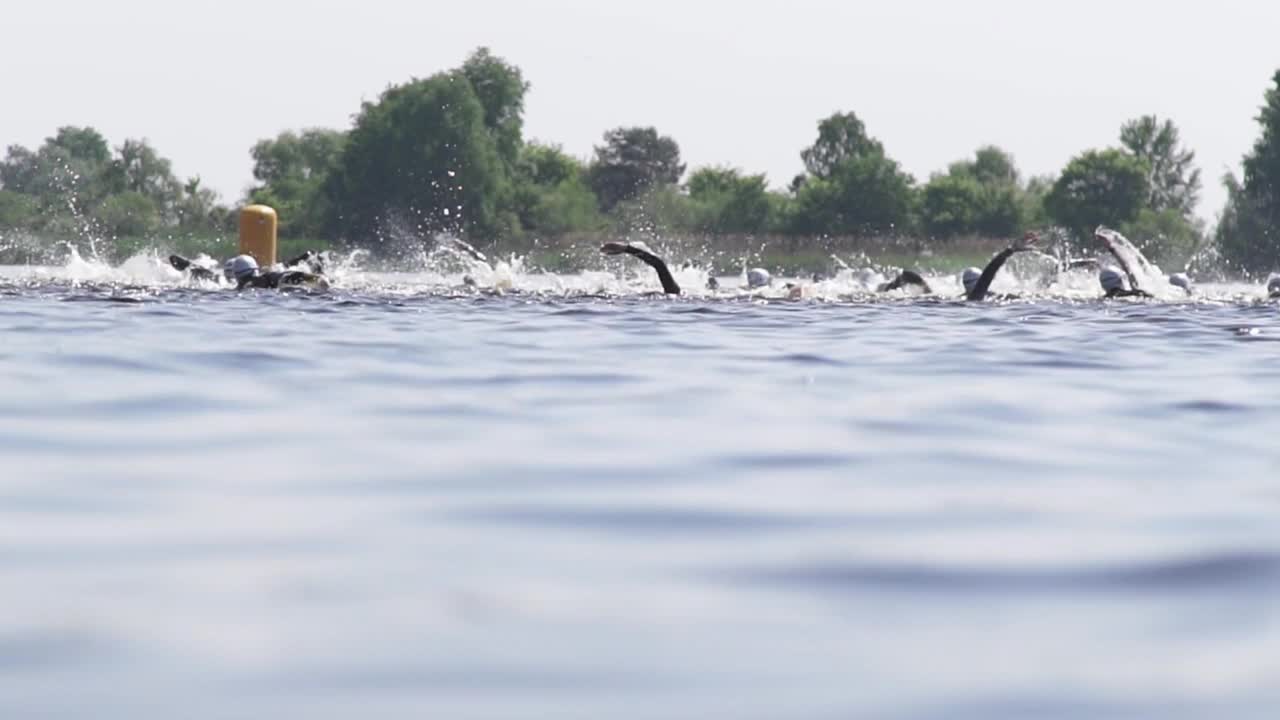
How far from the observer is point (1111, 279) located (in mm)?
23750

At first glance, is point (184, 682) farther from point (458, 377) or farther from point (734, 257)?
point (734, 257)

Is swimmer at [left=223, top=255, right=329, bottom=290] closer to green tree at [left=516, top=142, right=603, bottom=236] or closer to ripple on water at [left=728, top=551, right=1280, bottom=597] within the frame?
ripple on water at [left=728, top=551, right=1280, bottom=597]

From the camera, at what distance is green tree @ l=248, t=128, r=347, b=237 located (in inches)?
4400

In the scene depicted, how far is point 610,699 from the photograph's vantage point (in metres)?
2.68

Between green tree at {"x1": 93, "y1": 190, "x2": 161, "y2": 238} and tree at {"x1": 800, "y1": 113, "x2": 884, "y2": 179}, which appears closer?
green tree at {"x1": 93, "y1": 190, "x2": 161, "y2": 238}

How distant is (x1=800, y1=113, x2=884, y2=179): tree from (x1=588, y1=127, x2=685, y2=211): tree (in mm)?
17771

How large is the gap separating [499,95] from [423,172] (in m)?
8.53

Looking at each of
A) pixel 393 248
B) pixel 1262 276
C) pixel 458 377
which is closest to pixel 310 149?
pixel 393 248

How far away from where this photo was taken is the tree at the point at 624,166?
140375 mm

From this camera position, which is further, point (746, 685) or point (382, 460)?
point (382, 460)

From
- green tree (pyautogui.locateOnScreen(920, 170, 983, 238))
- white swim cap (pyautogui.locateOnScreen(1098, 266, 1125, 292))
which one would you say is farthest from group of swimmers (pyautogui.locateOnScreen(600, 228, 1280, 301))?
green tree (pyautogui.locateOnScreen(920, 170, 983, 238))

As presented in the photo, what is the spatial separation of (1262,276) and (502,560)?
225 ft

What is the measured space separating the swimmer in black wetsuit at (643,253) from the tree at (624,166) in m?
118

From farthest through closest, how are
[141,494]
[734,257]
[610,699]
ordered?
[734,257]
[141,494]
[610,699]
